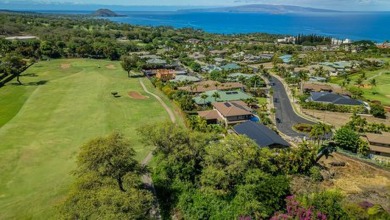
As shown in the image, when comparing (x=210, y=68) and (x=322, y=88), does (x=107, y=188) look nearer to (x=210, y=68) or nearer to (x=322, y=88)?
(x=322, y=88)

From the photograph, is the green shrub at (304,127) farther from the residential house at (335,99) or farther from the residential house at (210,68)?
the residential house at (210,68)

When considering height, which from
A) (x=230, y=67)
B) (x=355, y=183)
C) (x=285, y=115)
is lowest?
(x=355, y=183)

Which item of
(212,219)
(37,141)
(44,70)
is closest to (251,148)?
(212,219)

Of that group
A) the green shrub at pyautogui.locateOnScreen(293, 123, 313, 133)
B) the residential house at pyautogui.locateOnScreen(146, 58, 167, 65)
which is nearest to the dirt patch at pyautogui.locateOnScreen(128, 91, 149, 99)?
the residential house at pyautogui.locateOnScreen(146, 58, 167, 65)

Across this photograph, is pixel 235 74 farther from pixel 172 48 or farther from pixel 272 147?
pixel 172 48

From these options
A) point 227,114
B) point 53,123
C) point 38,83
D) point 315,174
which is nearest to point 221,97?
point 227,114
